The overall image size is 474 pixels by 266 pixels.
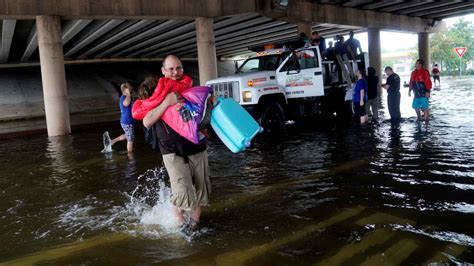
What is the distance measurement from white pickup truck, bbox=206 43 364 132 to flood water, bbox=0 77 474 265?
9.38 feet

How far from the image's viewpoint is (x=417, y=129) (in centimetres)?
1173

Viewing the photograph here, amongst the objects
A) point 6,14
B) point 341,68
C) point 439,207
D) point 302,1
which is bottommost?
point 439,207

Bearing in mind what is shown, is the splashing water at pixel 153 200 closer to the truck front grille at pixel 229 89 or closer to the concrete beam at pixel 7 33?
the truck front grille at pixel 229 89

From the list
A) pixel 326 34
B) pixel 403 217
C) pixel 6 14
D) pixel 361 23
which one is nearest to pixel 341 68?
pixel 403 217

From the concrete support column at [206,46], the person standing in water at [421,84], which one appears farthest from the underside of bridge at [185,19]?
the person standing in water at [421,84]

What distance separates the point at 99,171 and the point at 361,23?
25.9 meters

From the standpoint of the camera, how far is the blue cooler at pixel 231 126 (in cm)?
447

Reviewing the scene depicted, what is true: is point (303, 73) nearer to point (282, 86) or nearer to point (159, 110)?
point (282, 86)

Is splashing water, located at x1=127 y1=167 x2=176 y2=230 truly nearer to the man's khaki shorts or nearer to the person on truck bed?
the man's khaki shorts

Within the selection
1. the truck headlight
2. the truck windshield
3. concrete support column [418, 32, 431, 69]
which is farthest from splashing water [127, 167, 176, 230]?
concrete support column [418, 32, 431, 69]

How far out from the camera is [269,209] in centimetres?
552

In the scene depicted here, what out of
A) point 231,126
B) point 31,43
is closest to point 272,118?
point 231,126

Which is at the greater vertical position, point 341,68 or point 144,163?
point 341,68

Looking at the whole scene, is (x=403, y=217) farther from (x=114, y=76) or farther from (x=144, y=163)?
(x=114, y=76)
